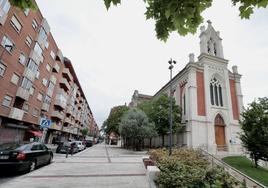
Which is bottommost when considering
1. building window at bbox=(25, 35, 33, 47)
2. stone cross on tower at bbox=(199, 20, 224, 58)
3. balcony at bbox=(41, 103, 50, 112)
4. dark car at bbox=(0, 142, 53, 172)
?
dark car at bbox=(0, 142, 53, 172)

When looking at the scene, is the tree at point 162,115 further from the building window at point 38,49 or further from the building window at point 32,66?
the building window at point 38,49

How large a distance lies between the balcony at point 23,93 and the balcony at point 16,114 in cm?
169

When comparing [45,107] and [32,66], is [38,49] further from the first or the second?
[45,107]

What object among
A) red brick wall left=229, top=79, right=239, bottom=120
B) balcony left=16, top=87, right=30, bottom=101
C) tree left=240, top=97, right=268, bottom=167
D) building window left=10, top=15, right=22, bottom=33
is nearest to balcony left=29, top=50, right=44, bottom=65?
building window left=10, top=15, right=22, bottom=33

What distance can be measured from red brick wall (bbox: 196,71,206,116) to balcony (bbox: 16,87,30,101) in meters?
24.5

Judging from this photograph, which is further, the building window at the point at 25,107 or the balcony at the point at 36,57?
the building window at the point at 25,107

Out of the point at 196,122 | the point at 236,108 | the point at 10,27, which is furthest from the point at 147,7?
the point at 236,108

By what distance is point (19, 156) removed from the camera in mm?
8180

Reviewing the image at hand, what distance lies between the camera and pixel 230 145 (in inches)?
1019

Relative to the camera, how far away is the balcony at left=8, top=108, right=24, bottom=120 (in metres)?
19.7

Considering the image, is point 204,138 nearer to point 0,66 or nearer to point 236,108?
point 236,108

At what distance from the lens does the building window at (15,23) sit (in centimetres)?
1850

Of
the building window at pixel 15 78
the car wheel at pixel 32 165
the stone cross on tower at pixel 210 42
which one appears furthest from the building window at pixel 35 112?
the stone cross on tower at pixel 210 42

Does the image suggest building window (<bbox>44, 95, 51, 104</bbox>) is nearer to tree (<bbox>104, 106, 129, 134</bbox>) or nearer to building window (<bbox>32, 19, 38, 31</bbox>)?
building window (<bbox>32, 19, 38, 31</bbox>)
